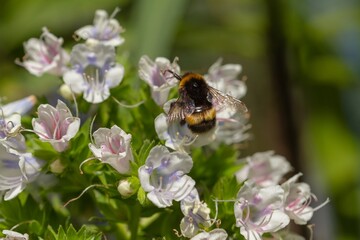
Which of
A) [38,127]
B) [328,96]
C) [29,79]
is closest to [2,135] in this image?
[38,127]

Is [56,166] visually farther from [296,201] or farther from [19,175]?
[296,201]

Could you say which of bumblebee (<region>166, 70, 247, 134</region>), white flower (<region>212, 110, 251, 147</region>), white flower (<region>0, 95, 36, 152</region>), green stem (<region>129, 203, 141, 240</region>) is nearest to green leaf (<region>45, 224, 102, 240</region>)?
green stem (<region>129, 203, 141, 240</region>)

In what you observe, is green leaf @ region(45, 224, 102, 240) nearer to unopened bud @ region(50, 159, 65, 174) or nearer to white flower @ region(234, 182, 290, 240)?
unopened bud @ region(50, 159, 65, 174)

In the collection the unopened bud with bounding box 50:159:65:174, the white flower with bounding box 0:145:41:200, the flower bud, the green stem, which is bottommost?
the green stem

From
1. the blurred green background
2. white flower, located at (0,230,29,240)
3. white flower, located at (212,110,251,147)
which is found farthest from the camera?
the blurred green background

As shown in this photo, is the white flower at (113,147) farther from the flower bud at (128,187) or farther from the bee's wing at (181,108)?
the bee's wing at (181,108)

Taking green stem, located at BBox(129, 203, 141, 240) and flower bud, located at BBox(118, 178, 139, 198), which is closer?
flower bud, located at BBox(118, 178, 139, 198)

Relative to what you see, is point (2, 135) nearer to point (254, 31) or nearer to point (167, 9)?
point (167, 9)

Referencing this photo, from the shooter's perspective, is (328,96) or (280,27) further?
(328,96)

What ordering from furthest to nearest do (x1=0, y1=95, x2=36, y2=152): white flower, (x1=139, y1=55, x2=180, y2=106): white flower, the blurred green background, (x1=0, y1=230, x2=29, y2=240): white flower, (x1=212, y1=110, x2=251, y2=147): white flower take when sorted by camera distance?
the blurred green background
(x1=212, y1=110, x2=251, y2=147): white flower
(x1=139, y1=55, x2=180, y2=106): white flower
(x1=0, y1=95, x2=36, y2=152): white flower
(x1=0, y1=230, x2=29, y2=240): white flower
